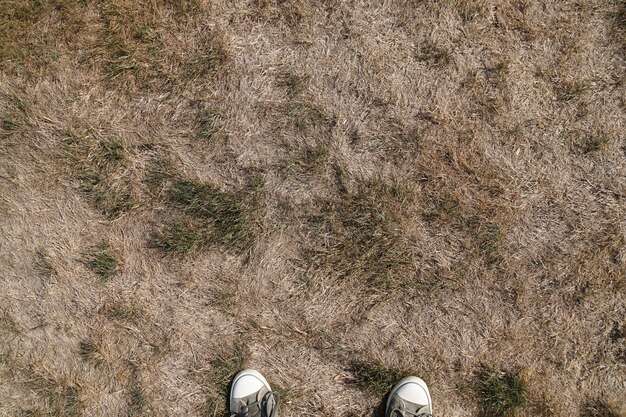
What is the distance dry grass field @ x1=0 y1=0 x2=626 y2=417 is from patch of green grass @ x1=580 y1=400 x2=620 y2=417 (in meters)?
0.02

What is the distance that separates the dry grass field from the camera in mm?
2979

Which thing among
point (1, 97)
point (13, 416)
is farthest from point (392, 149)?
point (13, 416)

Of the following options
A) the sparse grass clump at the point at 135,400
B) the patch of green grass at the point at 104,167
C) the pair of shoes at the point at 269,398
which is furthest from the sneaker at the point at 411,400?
the patch of green grass at the point at 104,167

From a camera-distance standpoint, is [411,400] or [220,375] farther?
[220,375]

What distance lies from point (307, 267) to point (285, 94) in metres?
1.05

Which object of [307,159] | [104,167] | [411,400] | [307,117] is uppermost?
[307,117]

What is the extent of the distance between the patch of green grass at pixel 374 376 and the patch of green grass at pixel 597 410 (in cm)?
108

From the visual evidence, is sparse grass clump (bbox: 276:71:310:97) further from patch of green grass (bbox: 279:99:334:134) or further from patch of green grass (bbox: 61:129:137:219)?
patch of green grass (bbox: 61:129:137:219)

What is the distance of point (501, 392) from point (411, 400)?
53 centimetres

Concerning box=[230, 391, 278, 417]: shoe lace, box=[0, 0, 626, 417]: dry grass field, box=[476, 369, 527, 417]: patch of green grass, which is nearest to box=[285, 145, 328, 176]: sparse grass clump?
box=[0, 0, 626, 417]: dry grass field

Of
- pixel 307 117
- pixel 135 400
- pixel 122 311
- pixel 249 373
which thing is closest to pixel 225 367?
pixel 249 373

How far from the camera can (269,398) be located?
3.03 m

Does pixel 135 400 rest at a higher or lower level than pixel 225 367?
lower

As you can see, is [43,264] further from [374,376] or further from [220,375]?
[374,376]
